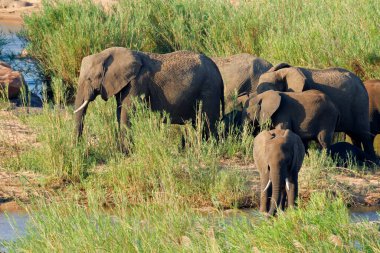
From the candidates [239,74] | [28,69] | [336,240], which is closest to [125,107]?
[239,74]

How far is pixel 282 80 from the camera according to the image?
13289 millimetres

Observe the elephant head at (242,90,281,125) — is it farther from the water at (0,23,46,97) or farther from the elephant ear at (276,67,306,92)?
the water at (0,23,46,97)

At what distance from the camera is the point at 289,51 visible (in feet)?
50.8

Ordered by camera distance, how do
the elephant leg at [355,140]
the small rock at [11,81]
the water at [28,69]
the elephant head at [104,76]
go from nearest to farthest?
the elephant head at [104,76] → the elephant leg at [355,140] → the small rock at [11,81] → the water at [28,69]

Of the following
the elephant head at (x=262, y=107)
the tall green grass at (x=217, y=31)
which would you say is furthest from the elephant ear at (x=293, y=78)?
the tall green grass at (x=217, y=31)

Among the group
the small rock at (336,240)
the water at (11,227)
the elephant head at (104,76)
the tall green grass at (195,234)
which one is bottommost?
the water at (11,227)

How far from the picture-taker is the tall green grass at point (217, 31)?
603 inches

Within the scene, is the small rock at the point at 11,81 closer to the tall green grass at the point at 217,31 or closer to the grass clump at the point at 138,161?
the tall green grass at the point at 217,31

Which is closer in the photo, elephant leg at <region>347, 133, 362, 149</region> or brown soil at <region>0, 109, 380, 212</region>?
brown soil at <region>0, 109, 380, 212</region>

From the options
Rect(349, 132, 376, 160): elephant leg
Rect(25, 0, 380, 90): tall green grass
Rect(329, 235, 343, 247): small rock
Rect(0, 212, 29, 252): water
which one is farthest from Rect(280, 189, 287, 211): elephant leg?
Rect(25, 0, 380, 90): tall green grass

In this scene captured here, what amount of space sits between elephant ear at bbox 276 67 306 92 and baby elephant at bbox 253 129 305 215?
294cm

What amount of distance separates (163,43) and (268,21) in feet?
5.52

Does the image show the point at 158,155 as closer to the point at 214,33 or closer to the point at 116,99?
the point at 116,99

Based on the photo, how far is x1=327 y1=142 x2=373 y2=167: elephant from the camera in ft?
40.5
